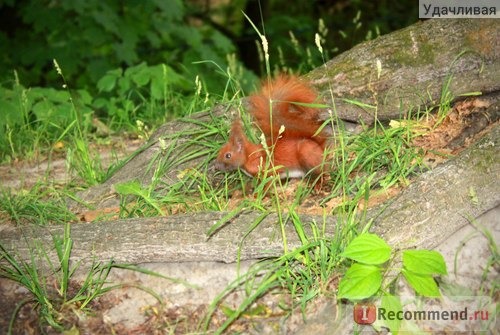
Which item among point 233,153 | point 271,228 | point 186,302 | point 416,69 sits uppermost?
point 416,69

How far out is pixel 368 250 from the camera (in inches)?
97.3

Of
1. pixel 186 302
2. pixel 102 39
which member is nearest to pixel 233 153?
pixel 186 302

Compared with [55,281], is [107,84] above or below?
above

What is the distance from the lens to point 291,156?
335 centimetres

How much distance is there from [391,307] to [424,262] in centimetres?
22

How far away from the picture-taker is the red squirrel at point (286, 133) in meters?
3.21

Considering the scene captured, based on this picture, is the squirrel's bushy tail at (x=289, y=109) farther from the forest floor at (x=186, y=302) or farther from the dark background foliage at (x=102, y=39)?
the dark background foliage at (x=102, y=39)

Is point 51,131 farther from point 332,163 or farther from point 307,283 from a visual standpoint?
point 307,283

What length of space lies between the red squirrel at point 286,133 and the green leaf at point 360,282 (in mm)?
767

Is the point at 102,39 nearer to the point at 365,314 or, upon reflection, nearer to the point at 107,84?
the point at 107,84

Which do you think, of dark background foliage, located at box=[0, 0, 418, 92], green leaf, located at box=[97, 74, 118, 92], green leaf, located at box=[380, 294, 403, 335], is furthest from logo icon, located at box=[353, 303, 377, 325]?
green leaf, located at box=[97, 74, 118, 92]

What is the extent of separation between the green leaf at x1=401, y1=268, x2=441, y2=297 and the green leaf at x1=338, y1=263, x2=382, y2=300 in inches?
4.7

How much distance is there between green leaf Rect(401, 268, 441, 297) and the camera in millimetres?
2414

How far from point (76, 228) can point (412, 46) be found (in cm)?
205
